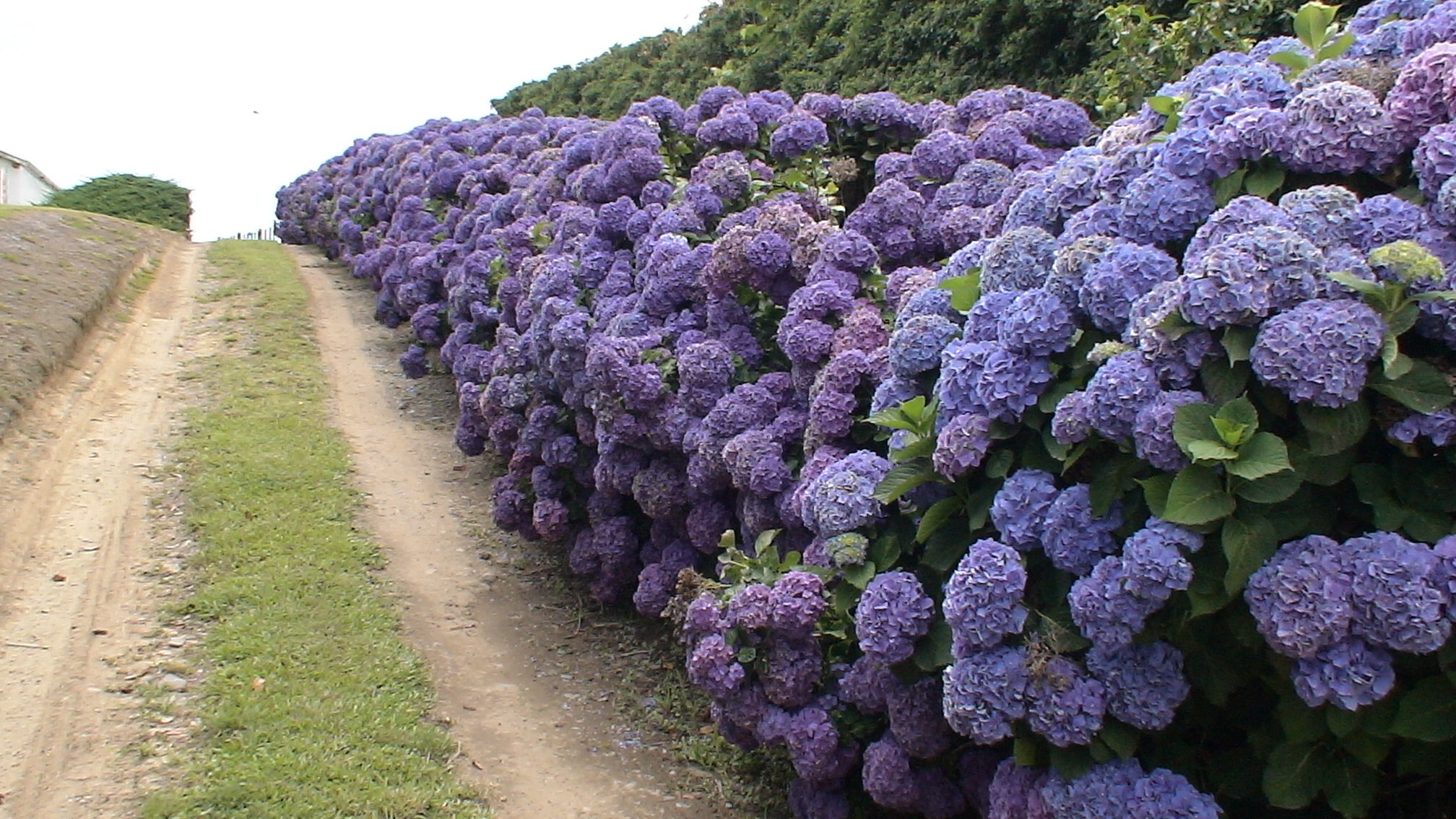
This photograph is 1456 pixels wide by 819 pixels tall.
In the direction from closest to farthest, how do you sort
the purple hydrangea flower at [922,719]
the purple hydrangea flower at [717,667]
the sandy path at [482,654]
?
1. the purple hydrangea flower at [922,719]
2. the purple hydrangea flower at [717,667]
3. the sandy path at [482,654]

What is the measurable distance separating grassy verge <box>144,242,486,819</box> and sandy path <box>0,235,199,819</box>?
0.31 metres

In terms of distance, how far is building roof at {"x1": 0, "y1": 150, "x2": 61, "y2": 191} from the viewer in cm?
4512

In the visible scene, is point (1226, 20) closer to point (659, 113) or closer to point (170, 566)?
point (659, 113)

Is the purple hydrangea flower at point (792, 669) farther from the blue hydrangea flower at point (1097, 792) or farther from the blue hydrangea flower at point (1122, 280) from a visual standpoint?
the blue hydrangea flower at point (1122, 280)

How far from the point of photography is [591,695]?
215 inches

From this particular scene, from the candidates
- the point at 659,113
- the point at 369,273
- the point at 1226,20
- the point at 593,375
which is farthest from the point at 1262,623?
the point at 369,273

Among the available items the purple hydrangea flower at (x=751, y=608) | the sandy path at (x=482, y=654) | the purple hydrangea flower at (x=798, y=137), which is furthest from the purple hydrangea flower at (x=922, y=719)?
the purple hydrangea flower at (x=798, y=137)

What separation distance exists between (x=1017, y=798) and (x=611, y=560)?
3200 mm

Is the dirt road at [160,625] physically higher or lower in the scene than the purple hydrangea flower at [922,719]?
lower

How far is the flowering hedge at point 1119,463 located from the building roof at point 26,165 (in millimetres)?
47804

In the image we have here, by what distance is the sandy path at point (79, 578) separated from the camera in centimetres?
457

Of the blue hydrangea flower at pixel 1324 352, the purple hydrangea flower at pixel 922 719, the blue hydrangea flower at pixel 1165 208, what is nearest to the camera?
the blue hydrangea flower at pixel 1324 352

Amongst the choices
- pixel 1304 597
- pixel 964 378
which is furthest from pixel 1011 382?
pixel 1304 597

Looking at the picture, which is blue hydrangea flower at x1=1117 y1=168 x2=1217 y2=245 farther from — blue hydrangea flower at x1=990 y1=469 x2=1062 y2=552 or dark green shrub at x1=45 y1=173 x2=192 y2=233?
dark green shrub at x1=45 y1=173 x2=192 y2=233
